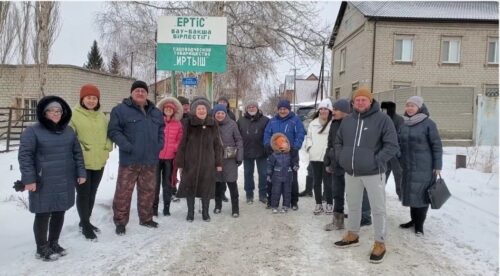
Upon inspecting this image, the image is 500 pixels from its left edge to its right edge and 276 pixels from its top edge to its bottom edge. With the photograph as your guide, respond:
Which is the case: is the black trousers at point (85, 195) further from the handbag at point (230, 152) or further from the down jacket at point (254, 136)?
the down jacket at point (254, 136)

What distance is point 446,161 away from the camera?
12273mm

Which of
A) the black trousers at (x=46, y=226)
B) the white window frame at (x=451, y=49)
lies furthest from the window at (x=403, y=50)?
the black trousers at (x=46, y=226)

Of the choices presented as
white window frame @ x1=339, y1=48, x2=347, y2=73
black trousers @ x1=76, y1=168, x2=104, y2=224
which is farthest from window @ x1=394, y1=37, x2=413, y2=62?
black trousers @ x1=76, y1=168, x2=104, y2=224

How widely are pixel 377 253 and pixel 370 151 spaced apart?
1076mm

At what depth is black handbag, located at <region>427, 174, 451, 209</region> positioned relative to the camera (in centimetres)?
533

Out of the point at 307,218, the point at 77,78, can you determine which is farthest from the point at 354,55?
the point at 307,218

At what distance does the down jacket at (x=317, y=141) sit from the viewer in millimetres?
6711

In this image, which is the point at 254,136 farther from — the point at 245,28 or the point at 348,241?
the point at 245,28

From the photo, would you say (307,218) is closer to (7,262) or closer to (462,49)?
(7,262)

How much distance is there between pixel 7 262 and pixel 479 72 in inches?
1063

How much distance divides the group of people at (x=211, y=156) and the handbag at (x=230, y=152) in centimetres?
2

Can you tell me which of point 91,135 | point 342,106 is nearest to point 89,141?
point 91,135

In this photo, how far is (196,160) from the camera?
6.18 m

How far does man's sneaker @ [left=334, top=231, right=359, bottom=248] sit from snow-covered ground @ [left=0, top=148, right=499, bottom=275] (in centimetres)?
7
